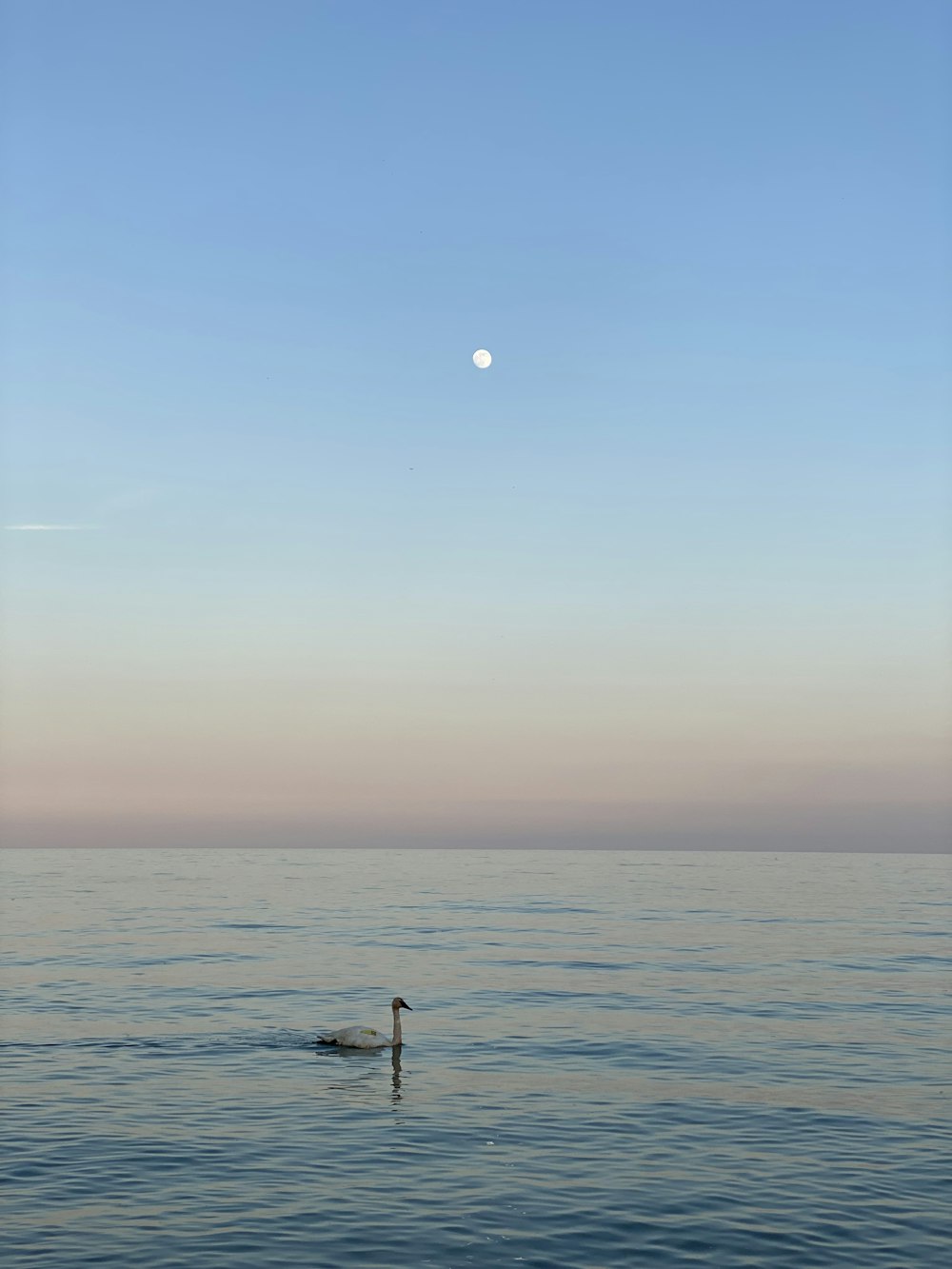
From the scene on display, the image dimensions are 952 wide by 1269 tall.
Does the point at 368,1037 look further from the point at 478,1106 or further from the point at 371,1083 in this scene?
the point at 478,1106

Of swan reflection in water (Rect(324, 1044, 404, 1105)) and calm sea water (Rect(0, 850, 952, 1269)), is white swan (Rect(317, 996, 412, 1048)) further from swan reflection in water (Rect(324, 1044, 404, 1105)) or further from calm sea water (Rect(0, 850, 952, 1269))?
calm sea water (Rect(0, 850, 952, 1269))

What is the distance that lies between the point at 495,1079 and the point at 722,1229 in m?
11.5

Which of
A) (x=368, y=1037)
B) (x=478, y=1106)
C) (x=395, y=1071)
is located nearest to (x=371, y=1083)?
A: (x=395, y=1071)

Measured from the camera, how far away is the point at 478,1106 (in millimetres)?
27750

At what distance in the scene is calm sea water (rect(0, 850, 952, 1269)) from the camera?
64.0ft

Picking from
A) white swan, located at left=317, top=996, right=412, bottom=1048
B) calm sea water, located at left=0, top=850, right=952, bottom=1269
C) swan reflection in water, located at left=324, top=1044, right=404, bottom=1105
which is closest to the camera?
calm sea water, located at left=0, top=850, right=952, bottom=1269

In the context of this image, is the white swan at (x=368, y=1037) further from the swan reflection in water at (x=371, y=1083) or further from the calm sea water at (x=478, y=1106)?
the calm sea water at (x=478, y=1106)

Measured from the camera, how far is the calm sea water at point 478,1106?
19.5 m

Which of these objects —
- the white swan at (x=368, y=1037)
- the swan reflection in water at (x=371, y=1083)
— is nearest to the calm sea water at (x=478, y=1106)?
the swan reflection in water at (x=371, y=1083)

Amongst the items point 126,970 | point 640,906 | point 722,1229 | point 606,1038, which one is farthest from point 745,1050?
point 640,906

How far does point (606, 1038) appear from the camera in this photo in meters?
36.3

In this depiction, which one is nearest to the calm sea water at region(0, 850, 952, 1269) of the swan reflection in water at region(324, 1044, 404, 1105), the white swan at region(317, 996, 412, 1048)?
the swan reflection in water at region(324, 1044, 404, 1105)

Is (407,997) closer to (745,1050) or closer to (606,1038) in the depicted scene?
(606,1038)

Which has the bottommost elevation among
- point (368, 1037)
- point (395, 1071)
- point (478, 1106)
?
point (395, 1071)
